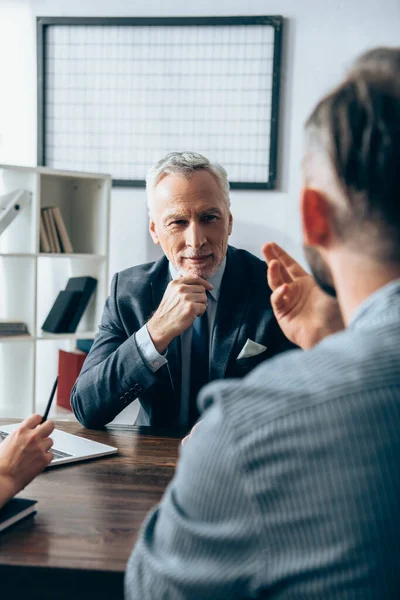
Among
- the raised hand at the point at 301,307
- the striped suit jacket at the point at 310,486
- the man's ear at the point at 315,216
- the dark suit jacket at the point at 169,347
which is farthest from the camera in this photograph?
the dark suit jacket at the point at 169,347

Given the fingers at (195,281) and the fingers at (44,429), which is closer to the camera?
the fingers at (44,429)

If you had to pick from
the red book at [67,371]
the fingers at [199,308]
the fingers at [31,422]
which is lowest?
the red book at [67,371]

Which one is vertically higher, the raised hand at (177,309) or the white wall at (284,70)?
the white wall at (284,70)

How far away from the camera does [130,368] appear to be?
5.32 ft

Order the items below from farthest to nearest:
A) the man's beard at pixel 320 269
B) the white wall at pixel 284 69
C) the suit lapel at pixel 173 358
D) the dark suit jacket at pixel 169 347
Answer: the white wall at pixel 284 69 → the suit lapel at pixel 173 358 → the dark suit jacket at pixel 169 347 → the man's beard at pixel 320 269

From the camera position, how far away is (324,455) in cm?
55

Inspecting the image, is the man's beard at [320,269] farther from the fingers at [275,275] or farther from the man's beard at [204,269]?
the man's beard at [204,269]

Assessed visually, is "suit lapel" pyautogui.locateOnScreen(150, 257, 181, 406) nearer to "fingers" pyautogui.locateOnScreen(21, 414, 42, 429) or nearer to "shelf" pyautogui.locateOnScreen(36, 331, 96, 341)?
"fingers" pyautogui.locateOnScreen(21, 414, 42, 429)

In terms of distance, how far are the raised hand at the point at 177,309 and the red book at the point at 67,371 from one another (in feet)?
5.22

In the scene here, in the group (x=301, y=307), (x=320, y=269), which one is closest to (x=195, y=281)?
(x=301, y=307)

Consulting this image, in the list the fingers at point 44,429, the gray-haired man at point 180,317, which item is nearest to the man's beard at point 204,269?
the gray-haired man at point 180,317

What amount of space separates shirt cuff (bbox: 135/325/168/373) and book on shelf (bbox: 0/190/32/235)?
1.57 m

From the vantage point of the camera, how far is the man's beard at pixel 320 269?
0.76 m

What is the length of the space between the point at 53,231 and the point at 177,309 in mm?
1672
